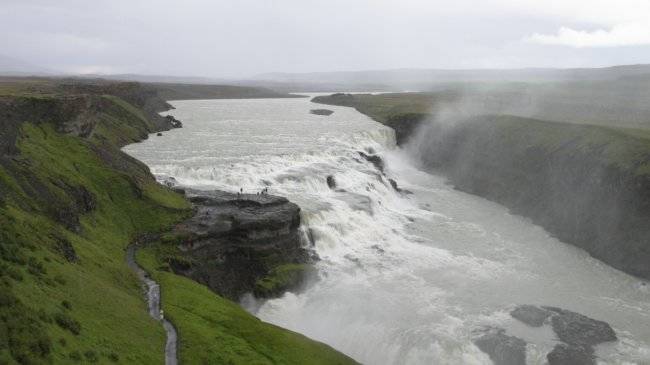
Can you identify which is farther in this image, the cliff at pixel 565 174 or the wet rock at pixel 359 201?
the wet rock at pixel 359 201

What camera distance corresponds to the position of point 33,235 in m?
26.8

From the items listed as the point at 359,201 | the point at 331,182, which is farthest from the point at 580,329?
the point at 331,182

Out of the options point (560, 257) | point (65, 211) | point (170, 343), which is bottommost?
point (560, 257)

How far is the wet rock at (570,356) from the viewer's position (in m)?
33.3

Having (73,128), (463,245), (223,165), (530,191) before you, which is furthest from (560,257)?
(73,128)

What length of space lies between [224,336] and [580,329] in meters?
24.7

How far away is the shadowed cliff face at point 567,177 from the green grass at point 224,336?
35.6m

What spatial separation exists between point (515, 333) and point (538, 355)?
266cm

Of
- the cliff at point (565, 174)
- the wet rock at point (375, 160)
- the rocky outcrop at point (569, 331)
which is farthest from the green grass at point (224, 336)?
the wet rock at point (375, 160)

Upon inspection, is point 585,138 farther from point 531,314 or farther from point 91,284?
point 91,284

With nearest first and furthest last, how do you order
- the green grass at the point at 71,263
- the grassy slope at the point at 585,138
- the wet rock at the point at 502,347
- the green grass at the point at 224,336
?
the green grass at the point at 71,263, the green grass at the point at 224,336, the wet rock at the point at 502,347, the grassy slope at the point at 585,138

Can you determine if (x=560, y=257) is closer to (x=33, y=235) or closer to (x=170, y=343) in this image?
(x=170, y=343)

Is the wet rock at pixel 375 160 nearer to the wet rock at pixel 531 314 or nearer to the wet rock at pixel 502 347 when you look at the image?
the wet rock at pixel 531 314

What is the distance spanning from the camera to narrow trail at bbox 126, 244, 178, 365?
2448 centimetres
